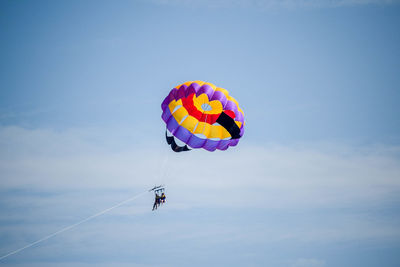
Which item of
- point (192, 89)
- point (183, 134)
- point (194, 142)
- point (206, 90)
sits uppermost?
point (192, 89)

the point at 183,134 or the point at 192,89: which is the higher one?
the point at 192,89

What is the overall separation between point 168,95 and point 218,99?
3911 millimetres

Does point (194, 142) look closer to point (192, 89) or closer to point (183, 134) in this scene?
point (183, 134)

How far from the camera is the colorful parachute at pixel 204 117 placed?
4075cm

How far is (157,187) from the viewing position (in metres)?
41.0

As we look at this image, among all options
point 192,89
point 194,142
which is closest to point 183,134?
point 194,142

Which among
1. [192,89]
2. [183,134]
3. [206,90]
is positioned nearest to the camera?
[206,90]

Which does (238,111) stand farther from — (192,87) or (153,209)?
(153,209)

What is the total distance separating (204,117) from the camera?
136ft

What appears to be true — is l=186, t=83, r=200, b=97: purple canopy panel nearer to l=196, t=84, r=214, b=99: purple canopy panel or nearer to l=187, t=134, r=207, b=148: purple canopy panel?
l=196, t=84, r=214, b=99: purple canopy panel

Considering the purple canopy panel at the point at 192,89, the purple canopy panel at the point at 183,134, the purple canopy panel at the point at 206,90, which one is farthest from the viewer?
the purple canopy panel at the point at 183,134

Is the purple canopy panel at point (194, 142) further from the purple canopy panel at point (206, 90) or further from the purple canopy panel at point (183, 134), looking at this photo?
the purple canopy panel at point (206, 90)

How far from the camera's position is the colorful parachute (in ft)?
134

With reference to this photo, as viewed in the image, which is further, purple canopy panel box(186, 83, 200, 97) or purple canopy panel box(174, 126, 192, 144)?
purple canopy panel box(174, 126, 192, 144)
